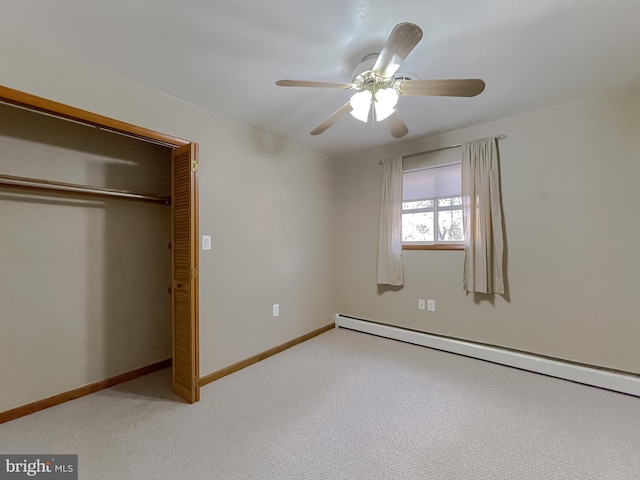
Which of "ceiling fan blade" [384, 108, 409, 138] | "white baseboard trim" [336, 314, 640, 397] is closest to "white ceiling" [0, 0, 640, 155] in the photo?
"ceiling fan blade" [384, 108, 409, 138]

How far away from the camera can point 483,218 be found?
2725mm

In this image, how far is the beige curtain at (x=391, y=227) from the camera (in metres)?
3.33

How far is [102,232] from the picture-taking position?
7.77ft

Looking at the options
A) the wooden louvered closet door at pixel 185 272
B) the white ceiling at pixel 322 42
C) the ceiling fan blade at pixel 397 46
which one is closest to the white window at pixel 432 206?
the white ceiling at pixel 322 42

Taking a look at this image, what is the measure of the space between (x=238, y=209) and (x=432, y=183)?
7.14 ft

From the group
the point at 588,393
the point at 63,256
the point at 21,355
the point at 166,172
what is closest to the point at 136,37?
the point at 166,172

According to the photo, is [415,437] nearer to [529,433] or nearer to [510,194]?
[529,433]

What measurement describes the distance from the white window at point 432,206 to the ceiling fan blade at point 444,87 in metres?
1.65

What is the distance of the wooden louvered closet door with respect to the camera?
6.83 feet

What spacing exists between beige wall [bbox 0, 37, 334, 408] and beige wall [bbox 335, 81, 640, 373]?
1.49 metres

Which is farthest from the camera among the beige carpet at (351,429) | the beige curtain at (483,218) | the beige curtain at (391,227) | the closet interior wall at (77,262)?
the beige curtain at (391,227)

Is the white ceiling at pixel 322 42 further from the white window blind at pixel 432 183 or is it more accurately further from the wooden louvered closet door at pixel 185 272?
the white window blind at pixel 432 183

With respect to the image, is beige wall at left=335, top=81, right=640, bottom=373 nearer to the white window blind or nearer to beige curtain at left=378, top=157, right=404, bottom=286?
the white window blind

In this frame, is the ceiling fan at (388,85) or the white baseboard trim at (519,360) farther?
the white baseboard trim at (519,360)
